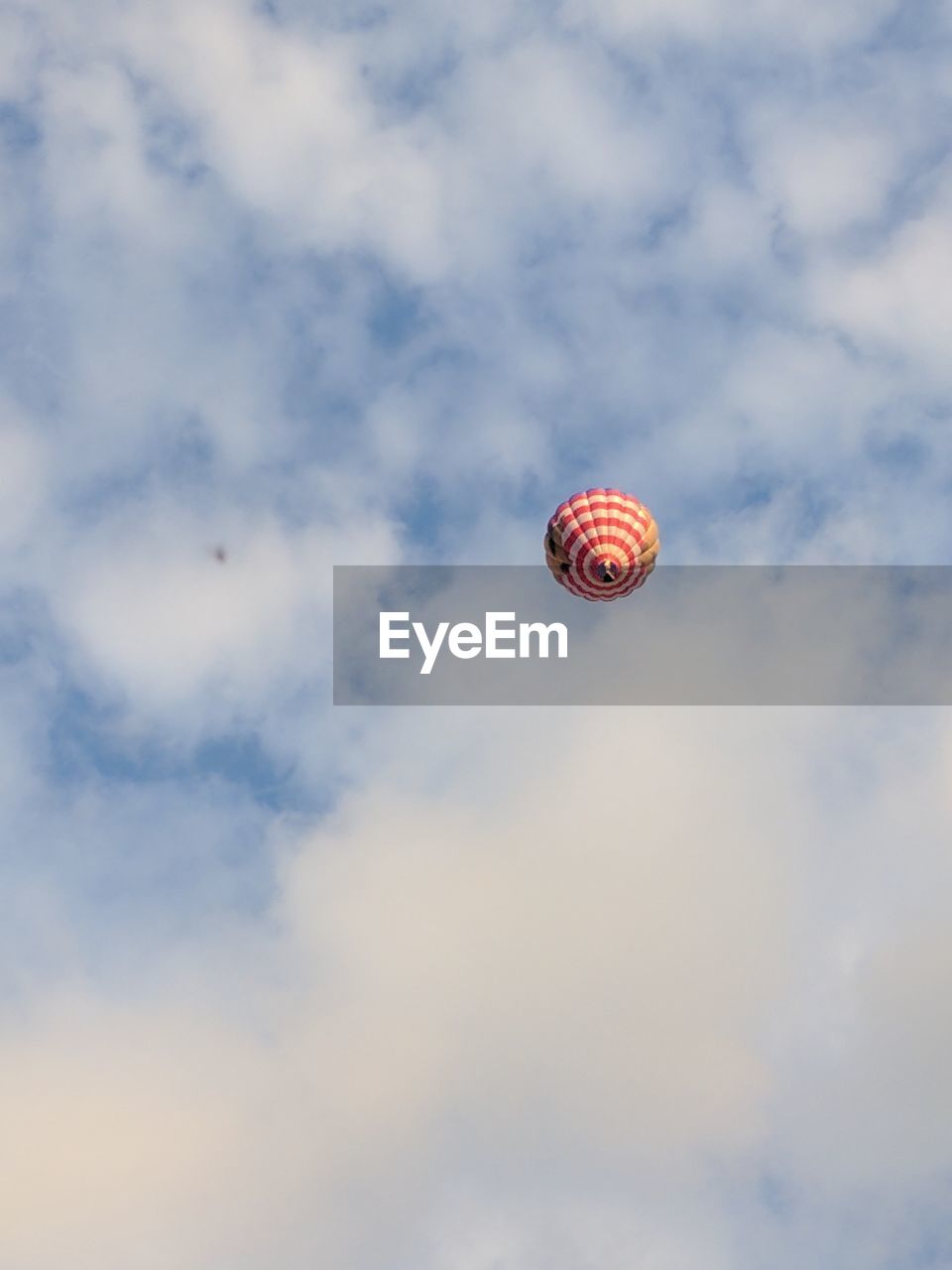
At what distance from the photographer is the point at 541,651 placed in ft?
242

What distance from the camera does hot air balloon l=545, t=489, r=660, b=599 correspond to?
223 feet

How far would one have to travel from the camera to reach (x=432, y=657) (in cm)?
7338

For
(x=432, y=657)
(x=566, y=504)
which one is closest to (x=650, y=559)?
(x=566, y=504)

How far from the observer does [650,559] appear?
69.6 m

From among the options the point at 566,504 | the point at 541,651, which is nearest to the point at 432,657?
the point at 541,651

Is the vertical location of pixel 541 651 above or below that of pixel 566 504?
below

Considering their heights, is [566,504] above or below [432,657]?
above

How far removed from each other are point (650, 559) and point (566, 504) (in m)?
5.39

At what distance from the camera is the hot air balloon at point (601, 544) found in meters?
68.0

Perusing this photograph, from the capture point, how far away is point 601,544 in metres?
67.9

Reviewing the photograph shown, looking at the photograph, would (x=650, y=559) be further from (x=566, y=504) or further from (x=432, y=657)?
(x=432, y=657)

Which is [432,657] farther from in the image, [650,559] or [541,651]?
[650,559]

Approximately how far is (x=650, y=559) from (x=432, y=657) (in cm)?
1336
